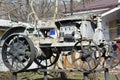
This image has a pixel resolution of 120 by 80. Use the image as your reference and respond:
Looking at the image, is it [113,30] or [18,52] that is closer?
[18,52]

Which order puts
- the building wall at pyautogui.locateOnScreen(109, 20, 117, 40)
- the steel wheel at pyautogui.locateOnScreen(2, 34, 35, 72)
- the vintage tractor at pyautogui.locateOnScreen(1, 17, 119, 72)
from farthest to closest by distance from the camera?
the building wall at pyautogui.locateOnScreen(109, 20, 117, 40)
the steel wheel at pyautogui.locateOnScreen(2, 34, 35, 72)
the vintage tractor at pyautogui.locateOnScreen(1, 17, 119, 72)

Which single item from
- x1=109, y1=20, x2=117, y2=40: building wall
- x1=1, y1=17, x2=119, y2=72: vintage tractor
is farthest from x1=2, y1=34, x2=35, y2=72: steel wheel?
x1=109, y1=20, x2=117, y2=40: building wall

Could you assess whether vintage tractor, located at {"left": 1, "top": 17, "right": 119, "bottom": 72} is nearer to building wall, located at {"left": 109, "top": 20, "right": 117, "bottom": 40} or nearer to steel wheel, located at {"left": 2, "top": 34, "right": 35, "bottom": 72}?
steel wheel, located at {"left": 2, "top": 34, "right": 35, "bottom": 72}

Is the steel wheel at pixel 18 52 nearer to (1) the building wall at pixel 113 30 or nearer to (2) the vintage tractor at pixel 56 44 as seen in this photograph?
(2) the vintage tractor at pixel 56 44

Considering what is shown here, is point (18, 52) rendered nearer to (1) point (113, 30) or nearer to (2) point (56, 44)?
(2) point (56, 44)

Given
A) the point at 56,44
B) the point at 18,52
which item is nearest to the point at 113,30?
the point at 56,44

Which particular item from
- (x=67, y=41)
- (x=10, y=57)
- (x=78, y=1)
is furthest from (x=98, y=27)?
(x=78, y=1)

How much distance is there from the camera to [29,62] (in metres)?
11.0

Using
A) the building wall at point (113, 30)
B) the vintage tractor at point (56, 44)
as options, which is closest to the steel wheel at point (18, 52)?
the vintage tractor at point (56, 44)

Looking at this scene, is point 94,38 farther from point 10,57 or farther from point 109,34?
point 109,34

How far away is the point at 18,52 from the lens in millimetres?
11156

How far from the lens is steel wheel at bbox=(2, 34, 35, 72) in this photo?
1103 cm

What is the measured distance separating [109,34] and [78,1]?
1978 cm

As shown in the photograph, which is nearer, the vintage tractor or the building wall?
the vintage tractor
